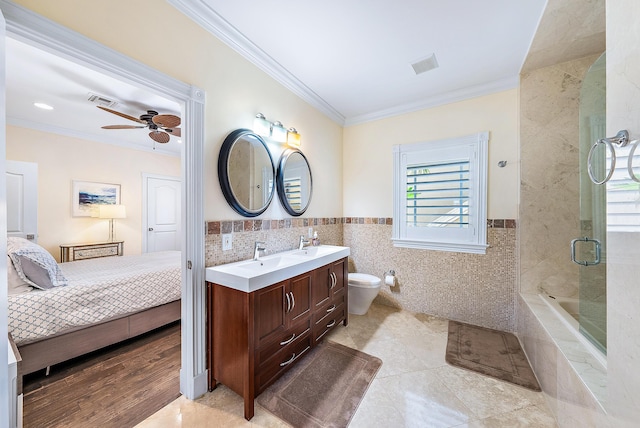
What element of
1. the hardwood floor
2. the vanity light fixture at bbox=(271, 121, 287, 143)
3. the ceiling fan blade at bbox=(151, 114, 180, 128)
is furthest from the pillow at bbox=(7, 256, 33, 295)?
the vanity light fixture at bbox=(271, 121, 287, 143)

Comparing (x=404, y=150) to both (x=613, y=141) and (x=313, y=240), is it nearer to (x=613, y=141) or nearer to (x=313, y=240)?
(x=313, y=240)

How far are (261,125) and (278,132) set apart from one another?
20 centimetres

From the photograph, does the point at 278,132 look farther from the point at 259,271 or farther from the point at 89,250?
the point at 89,250

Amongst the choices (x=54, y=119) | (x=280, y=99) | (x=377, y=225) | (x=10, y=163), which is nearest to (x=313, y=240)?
(x=377, y=225)

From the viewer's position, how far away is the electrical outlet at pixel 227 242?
1.73 m

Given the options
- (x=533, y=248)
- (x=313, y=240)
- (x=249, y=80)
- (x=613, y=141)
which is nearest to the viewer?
(x=613, y=141)

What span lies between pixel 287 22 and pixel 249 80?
1.73 ft

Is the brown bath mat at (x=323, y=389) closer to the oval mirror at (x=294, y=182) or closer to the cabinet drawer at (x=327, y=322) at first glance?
Result: the cabinet drawer at (x=327, y=322)

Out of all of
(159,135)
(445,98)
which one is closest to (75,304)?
(159,135)

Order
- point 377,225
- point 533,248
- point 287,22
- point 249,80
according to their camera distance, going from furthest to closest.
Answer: point 377,225 → point 533,248 → point 249,80 → point 287,22

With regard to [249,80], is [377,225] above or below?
below

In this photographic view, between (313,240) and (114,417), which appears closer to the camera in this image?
(114,417)

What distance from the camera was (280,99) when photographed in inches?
89.7

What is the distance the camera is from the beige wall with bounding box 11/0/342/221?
1167mm
